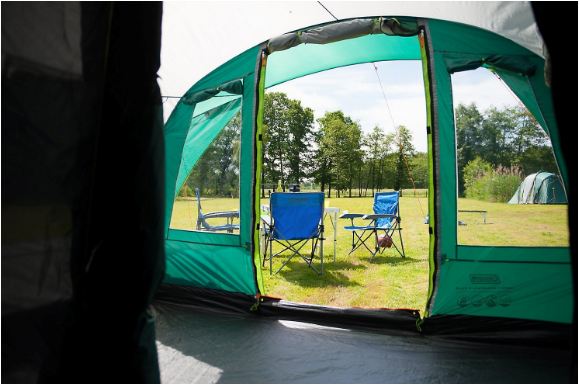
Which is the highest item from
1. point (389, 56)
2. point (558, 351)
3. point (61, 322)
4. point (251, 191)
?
point (389, 56)

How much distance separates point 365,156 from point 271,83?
16.2 meters

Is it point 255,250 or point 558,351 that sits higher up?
point 255,250

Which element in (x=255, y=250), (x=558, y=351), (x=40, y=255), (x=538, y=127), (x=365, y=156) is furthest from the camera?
(x=365, y=156)

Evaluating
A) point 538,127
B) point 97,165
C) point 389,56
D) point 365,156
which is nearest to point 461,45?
point 538,127

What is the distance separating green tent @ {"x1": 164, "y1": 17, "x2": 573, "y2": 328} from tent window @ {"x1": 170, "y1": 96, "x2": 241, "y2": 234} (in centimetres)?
4

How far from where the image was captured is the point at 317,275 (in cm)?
437

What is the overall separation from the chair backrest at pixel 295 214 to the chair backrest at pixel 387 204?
1.51m

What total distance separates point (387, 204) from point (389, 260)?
0.75 meters

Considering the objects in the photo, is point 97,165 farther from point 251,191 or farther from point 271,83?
point 271,83

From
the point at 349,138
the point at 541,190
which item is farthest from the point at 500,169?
the point at 349,138

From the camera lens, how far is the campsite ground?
254 centimetres

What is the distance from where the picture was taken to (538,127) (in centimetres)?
257

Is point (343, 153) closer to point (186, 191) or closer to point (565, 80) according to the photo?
point (186, 191)

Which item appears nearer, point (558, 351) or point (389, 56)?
point (558, 351)
